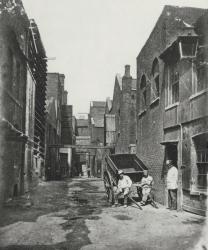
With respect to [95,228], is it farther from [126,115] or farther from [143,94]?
[126,115]

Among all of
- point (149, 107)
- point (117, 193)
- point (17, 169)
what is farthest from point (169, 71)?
point (17, 169)

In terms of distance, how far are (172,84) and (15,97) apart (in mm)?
6208

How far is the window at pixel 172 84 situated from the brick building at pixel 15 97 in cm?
567

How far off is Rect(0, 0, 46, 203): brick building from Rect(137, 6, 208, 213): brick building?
5.41 meters

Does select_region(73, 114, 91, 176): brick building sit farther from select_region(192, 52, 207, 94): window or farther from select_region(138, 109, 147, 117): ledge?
select_region(192, 52, 207, 94): window

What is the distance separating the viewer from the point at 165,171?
1279cm

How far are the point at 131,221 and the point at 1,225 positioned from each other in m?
3.54

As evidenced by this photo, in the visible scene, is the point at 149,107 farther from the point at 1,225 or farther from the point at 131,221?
the point at 1,225

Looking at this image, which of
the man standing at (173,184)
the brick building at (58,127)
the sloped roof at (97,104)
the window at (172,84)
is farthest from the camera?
the sloped roof at (97,104)

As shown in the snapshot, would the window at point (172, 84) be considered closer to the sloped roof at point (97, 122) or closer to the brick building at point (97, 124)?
the brick building at point (97, 124)

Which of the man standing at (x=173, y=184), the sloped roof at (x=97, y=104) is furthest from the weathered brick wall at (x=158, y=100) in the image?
the sloped roof at (x=97, y=104)

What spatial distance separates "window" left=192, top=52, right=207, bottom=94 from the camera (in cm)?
1002

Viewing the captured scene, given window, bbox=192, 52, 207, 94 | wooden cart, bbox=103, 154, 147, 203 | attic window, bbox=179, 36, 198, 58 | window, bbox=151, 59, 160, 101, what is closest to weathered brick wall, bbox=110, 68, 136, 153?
wooden cart, bbox=103, 154, 147, 203

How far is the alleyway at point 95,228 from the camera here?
6824mm
